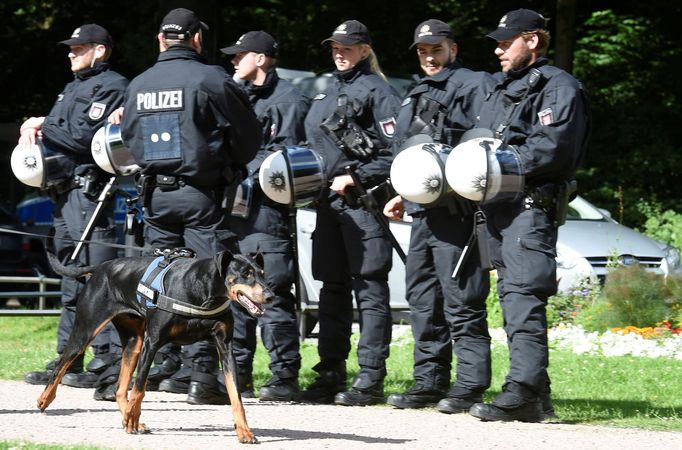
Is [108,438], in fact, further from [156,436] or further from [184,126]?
[184,126]

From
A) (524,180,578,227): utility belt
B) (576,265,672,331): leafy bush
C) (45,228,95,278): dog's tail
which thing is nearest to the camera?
(524,180,578,227): utility belt

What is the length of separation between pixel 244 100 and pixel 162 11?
34.3 ft

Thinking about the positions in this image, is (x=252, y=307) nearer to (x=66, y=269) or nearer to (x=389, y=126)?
(x=66, y=269)

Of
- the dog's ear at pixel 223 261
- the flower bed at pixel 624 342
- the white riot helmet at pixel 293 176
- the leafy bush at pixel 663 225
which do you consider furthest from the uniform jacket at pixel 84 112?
the leafy bush at pixel 663 225

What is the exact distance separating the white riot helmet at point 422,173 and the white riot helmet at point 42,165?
2.72m

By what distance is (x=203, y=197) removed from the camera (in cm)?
787

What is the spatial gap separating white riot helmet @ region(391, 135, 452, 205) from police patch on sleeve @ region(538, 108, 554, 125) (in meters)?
0.61

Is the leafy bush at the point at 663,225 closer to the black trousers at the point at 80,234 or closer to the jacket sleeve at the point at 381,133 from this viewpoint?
the jacket sleeve at the point at 381,133

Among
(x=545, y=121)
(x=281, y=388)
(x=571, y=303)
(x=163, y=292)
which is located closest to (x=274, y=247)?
(x=281, y=388)

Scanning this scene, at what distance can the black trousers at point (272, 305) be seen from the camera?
861 centimetres

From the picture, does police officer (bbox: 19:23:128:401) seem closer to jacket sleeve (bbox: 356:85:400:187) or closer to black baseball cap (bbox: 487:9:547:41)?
jacket sleeve (bbox: 356:85:400:187)

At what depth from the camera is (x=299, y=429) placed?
7.25 m

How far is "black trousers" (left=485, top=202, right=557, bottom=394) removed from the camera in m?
7.36

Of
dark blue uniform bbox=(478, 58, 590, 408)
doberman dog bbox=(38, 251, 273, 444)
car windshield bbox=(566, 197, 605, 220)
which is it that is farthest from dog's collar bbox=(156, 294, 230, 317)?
car windshield bbox=(566, 197, 605, 220)
